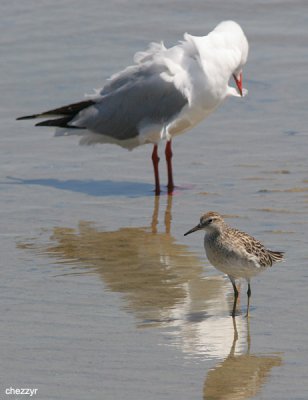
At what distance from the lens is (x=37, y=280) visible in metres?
7.91

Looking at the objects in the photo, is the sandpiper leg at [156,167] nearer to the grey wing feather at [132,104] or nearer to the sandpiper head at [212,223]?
the grey wing feather at [132,104]

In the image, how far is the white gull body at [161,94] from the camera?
10938 mm

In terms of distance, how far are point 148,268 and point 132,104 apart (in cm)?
323

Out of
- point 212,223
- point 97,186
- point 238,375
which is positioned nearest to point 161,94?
point 97,186

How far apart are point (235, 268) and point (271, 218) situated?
6.91 feet

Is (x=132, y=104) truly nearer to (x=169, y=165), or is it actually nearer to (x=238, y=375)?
(x=169, y=165)

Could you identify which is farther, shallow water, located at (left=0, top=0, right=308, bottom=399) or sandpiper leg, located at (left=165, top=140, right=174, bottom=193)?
sandpiper leg, located at (left=165, top=140, right=174, bottom=193)

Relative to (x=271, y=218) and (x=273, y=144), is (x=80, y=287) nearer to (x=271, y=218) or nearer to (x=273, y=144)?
(x=271, y=218)

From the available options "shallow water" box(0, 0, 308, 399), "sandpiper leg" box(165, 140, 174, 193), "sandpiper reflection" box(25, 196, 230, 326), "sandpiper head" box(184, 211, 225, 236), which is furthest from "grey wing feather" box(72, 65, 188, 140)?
"sandpiper head" box(184, 211, 225, 236)

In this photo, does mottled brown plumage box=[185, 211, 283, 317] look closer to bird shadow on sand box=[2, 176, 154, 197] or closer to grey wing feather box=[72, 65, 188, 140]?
bird shadow on sand box=[2, 176, 154, 197]

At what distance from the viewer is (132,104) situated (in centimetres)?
1122

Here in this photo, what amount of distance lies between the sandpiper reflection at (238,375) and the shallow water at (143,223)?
0.01 meters

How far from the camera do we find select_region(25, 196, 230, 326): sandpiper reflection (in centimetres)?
739

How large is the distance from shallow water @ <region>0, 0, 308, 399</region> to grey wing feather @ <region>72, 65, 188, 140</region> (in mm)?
349
